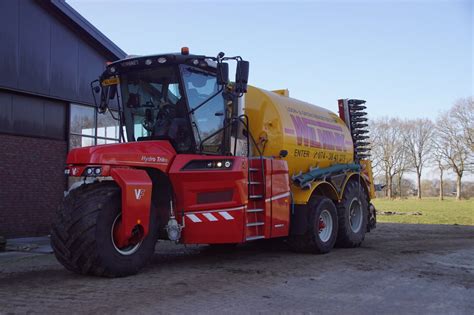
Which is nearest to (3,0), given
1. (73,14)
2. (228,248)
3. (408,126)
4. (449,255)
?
(73,14)

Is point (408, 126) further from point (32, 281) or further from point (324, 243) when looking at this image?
point (32, 281)

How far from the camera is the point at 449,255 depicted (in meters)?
9.69

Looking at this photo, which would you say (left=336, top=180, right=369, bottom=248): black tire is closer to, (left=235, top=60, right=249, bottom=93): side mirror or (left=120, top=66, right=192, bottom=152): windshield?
(left=235, top=60, right=249, bottom=93): side mirror

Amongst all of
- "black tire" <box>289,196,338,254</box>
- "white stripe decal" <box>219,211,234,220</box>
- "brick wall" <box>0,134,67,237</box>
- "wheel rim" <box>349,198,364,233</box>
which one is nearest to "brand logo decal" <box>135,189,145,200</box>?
"white stripe decal" <box>219,211,234,220</box>

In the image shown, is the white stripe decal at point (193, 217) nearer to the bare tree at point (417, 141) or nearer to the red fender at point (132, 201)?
the red fender at point (132, 201)

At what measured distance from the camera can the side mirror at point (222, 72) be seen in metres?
7.61

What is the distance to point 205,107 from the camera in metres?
8.09

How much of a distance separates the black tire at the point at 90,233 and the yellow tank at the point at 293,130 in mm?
3588

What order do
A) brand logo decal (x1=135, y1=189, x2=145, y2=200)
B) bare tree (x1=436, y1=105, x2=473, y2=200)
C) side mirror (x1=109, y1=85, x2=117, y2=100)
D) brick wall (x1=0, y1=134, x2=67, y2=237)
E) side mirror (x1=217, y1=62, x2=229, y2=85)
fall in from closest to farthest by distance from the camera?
brand logo decal (x1=135, y1=189, x2=145, y2=200)
side mirror (x1=217, y1=62, x2=229, y2=85)
side mirror (x1=109, y1=85, x2=117, y2=100)
brick wall (x1=0, y1=134, x2=67, y2=237)
bare tree (x1=436, y1=105, x2=473, y2=200)

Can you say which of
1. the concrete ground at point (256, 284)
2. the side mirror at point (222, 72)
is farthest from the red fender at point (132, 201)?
the side mirror at point (222, 72)

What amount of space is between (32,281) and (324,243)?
552 cm

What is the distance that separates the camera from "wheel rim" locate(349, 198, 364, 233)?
1136 cm

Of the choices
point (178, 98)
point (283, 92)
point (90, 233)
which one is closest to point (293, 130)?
point (283, 92)

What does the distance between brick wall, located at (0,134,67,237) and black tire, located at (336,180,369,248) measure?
25.5 feet
